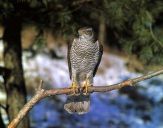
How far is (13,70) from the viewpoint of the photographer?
7.82 m

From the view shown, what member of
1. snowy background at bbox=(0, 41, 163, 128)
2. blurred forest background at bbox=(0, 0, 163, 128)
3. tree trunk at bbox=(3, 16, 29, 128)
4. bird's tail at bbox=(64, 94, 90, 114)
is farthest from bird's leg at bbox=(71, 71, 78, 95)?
snowy background at bbox=(0, 41, 163, 128)

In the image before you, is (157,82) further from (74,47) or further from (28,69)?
(74,47)

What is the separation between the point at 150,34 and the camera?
700cm

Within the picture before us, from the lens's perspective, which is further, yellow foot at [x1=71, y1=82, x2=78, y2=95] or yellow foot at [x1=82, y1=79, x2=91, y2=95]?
yellow foot at [x1=82, y1=79, x2=91, y2=95]

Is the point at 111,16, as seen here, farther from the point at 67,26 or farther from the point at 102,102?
the point at 102,102

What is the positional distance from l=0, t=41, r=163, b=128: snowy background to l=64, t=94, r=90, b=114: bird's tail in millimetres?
4733

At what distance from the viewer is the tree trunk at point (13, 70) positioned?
7.78 m

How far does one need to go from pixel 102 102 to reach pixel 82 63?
22.7 ft

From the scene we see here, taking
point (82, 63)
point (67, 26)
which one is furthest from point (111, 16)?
point (82, 63)

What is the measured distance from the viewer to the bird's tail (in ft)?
20.4

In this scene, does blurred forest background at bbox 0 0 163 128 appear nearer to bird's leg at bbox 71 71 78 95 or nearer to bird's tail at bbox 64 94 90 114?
bird's leg at bbox 71 71 78 95

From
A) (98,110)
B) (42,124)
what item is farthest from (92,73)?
(98,110)

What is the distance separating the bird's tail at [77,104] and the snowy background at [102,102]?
4733mm

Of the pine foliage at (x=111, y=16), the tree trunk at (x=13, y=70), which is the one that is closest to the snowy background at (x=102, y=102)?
the tree trunk at (x=13, y=70)
